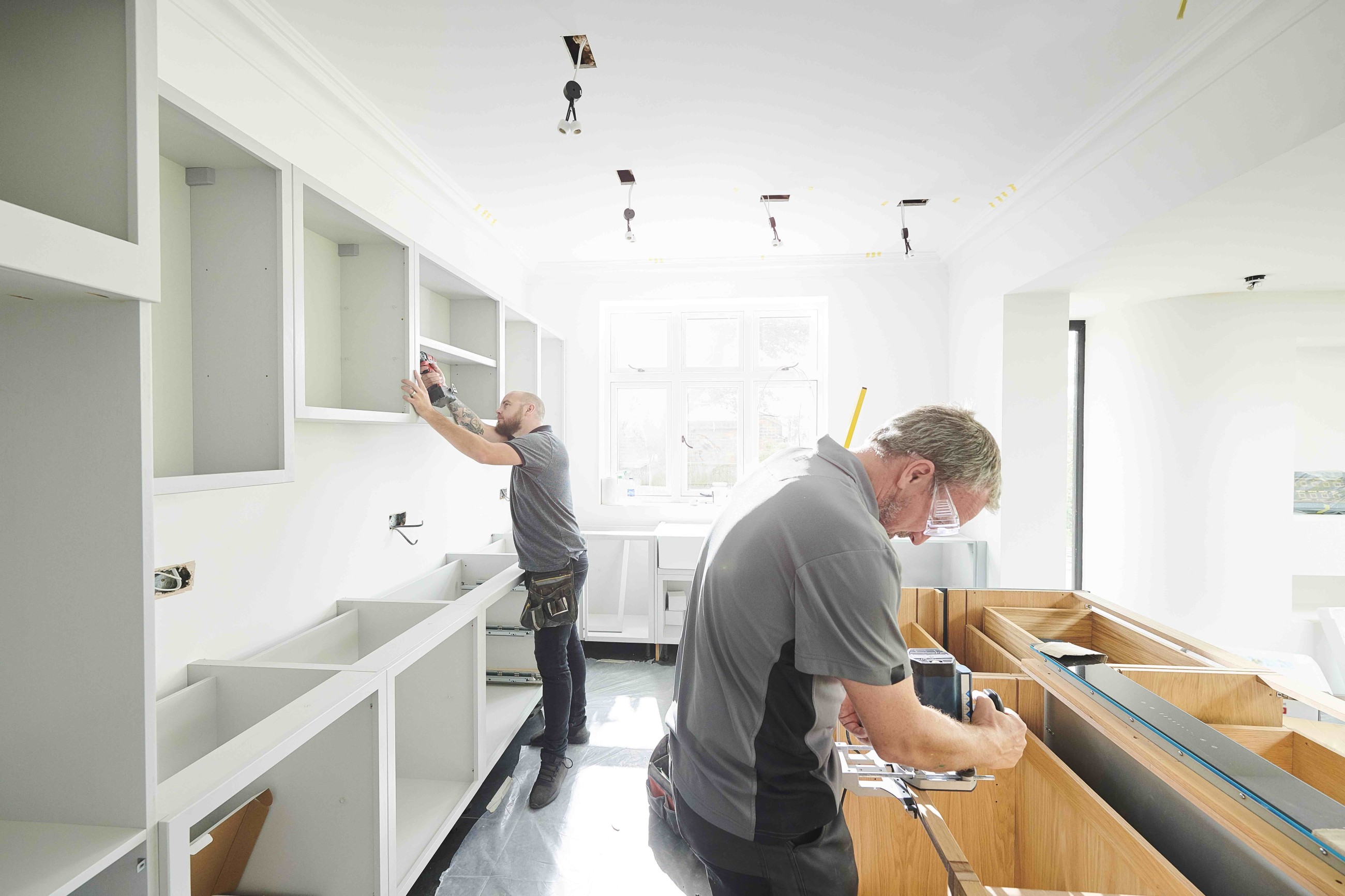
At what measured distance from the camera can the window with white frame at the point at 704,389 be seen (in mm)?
4504

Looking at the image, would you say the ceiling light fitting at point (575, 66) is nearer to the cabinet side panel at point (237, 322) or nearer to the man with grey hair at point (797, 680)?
the cabinet side panel at point (237, 322)

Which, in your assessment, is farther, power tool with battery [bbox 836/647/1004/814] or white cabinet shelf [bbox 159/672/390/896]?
white cabinet shelf [bbox 159/672/390/896]

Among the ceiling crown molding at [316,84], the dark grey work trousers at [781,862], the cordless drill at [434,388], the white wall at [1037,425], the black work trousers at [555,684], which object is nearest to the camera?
the dark grey work trousers at [781,862]

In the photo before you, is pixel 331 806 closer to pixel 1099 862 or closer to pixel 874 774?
pixel 874 774

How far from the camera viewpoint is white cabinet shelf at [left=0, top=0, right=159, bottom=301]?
774 mm

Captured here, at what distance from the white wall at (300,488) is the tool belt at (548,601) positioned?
0.62m

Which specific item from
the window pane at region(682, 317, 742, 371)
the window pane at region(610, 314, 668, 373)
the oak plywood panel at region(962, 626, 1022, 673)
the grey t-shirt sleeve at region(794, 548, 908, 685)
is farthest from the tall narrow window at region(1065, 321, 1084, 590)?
the grey t-shirt sleeve at region(794, 548, 908, 685)

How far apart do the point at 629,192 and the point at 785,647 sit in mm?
2582

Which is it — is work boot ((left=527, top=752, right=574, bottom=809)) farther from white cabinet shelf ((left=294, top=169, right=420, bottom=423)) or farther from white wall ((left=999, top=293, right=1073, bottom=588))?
white wall ((left=999, top=293, right=1073, bottom=588))

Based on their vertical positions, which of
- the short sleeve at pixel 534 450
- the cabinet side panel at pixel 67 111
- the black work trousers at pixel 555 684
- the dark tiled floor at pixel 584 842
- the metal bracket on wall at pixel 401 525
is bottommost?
the dark tiled floor at pixel 584 842

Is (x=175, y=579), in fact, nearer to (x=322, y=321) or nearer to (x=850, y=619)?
(x=322, y=321)

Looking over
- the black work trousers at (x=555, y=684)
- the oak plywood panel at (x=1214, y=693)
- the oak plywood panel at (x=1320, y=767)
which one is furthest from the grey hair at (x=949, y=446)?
the black work trousers at (x=555, y=684)

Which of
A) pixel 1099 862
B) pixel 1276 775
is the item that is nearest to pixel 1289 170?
Result: pixel 1276 775

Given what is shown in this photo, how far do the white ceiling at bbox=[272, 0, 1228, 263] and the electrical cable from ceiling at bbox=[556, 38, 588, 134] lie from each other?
4cm
